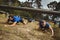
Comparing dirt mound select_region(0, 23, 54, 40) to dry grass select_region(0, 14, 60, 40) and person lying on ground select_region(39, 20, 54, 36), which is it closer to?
dry grass select_region(0, 14, 60, 40)

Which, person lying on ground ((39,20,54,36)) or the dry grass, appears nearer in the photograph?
the dry grass

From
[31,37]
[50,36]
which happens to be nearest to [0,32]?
[31,37]

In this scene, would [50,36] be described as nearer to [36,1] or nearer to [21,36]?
[21,36]

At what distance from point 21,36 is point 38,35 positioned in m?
0.80

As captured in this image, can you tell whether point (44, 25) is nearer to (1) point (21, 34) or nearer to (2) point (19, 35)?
(1) point (21, 34)

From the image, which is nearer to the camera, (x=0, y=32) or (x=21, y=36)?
(x=0, y=32)

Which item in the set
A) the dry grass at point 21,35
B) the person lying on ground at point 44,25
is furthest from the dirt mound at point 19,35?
the person lying on ground at point 44,25

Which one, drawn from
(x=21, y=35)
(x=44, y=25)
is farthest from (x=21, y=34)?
(x=44, y=25)

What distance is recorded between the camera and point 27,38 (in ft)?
20.8

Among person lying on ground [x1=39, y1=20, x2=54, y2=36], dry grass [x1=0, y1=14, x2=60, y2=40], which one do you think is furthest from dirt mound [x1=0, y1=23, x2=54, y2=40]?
person lying on ground [x1=39, y1=20, x2=54, y2=36]

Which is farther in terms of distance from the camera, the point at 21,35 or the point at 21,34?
the point at 21,34

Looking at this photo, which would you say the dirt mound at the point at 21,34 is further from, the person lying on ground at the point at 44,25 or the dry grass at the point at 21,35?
the person lying on ground at the point at 44,25

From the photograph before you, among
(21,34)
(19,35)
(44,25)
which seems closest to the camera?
(19,35)

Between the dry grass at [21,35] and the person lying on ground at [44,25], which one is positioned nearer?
the dry grass at [21,35]
